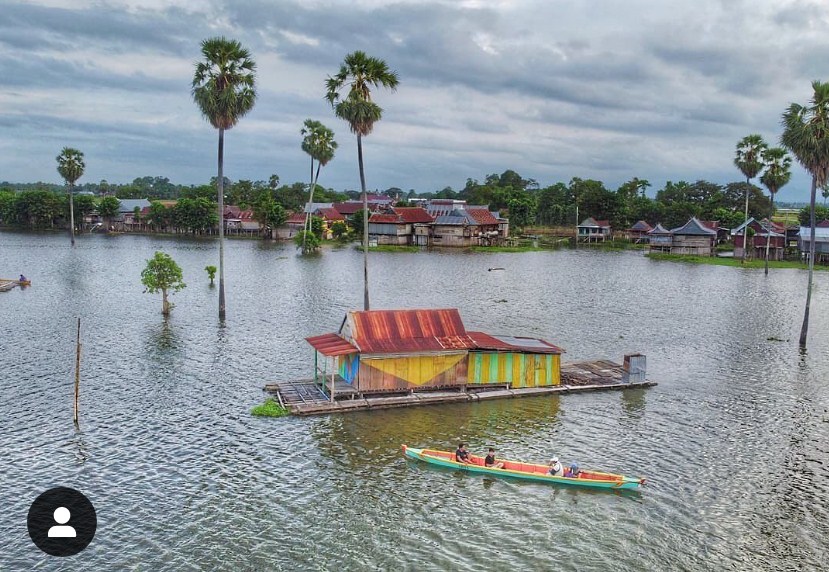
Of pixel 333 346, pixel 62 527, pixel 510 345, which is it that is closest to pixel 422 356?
pixel 333 346

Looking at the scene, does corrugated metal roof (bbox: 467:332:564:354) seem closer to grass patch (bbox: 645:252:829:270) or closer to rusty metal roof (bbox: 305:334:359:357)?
rusty metal roof (bbox: 305:334:359:357)

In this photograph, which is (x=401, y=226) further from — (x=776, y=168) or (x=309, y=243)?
(x=776, y=168)

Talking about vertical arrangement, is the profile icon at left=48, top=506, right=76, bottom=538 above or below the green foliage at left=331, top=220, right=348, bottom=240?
below

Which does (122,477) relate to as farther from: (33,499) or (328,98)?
(328,98)

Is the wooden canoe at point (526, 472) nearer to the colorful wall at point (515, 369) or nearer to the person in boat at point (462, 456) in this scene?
the person in boat at point (462, 456)

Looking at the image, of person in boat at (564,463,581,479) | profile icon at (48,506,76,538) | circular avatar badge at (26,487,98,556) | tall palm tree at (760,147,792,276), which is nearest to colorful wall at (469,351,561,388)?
person in boat at (564,463,581,479)

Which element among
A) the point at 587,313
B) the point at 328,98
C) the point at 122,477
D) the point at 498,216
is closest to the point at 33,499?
the point at 122,477
